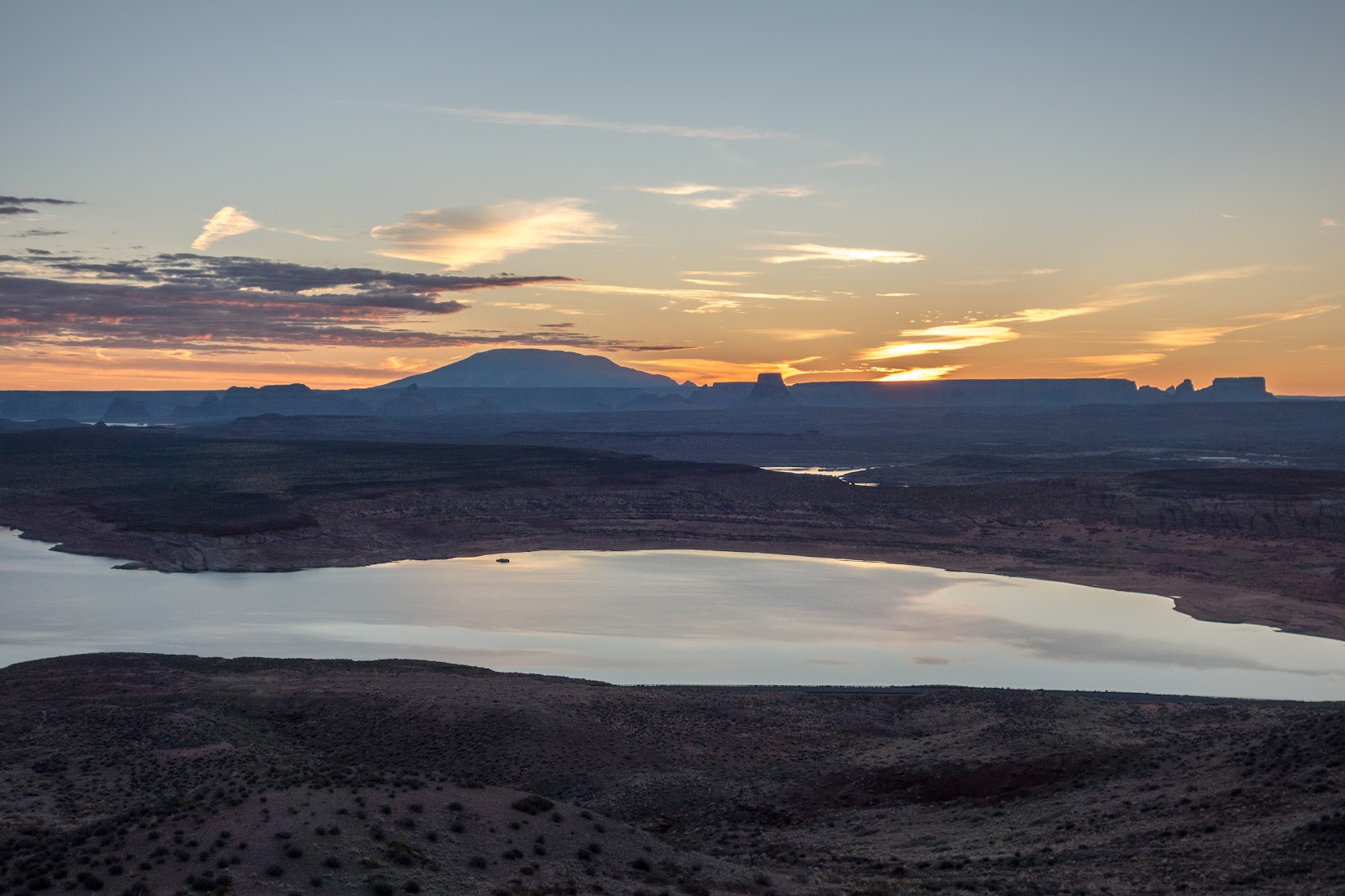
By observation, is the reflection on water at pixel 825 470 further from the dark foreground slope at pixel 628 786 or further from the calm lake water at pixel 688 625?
the dark foreground slope at pixel 628 786

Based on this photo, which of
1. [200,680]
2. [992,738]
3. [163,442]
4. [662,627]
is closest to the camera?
[992,738]

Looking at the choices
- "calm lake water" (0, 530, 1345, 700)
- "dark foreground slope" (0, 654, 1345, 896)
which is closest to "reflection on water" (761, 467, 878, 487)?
"calm lake water" (0, 530, 1345, 700)

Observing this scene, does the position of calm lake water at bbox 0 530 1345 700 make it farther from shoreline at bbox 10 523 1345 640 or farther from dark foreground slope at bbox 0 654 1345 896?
dark foreground slope at bbox 0 654 1345 896

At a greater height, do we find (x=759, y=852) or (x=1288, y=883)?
(x=1288, y=883)

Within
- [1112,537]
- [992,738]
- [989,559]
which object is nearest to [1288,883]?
[992,738]

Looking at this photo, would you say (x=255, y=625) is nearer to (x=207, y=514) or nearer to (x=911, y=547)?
(x=207, y=514)

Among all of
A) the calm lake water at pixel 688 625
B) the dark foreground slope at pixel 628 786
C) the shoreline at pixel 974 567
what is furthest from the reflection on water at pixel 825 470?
the dark foreground slope at pixel 628 786
